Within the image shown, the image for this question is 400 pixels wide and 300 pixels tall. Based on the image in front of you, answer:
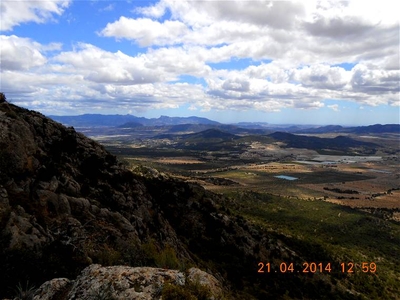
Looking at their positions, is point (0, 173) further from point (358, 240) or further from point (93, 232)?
point (358, 240)

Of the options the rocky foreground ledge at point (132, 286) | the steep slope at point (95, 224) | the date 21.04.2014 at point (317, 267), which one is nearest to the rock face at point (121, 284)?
the rocky foreground ledge at point (132, 286)

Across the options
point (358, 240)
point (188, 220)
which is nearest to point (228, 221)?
point (188, 220)

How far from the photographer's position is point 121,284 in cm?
1070

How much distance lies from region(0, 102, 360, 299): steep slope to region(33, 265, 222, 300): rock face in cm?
386

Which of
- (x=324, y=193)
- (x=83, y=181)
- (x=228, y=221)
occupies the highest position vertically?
(x=83, y=181)

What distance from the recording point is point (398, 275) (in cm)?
5838

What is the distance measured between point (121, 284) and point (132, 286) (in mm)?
431

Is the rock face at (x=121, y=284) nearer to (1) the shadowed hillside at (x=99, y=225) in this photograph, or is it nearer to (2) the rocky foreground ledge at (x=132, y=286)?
(2) the rocky foreground ledge at (x=132, y=286)

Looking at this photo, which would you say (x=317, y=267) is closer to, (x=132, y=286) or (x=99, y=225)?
(x=99, y=225)

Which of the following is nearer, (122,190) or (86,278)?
(86,278)

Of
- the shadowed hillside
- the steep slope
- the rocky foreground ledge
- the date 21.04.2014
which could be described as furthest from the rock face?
the date 21.04.2014

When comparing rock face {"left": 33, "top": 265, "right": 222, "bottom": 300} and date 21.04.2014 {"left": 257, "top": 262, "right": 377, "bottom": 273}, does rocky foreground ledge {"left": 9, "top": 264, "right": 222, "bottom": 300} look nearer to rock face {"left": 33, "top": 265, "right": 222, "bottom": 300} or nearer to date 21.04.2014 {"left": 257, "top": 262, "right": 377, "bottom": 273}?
rock face {"left": 33, "top": 265, "right": 222, "bottom": 300}

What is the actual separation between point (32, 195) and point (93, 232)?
5631 mm

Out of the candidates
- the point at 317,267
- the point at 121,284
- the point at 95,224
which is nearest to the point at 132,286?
the point at 121,284
